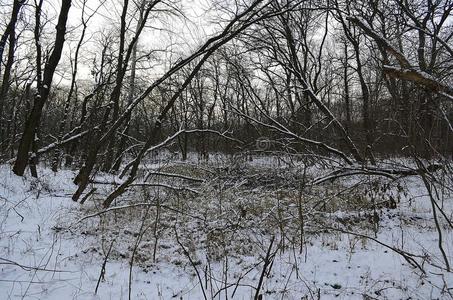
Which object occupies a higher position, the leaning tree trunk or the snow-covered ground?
the leaning tree trunk

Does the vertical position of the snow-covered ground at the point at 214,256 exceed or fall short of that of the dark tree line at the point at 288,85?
it falls short

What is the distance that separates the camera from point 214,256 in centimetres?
408

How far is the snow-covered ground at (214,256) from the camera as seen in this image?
3092 millimetres

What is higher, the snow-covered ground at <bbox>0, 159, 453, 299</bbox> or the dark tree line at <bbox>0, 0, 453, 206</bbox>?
the dark tree line at <bbox>0, 0, 453, 206</bbox>

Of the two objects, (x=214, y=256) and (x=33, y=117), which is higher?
(x=33, y=117)

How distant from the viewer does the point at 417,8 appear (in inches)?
323

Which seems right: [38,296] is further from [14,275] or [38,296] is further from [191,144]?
[191,144]

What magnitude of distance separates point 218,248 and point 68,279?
176 centimetres

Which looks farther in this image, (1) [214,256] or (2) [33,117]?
(2) [33,117]

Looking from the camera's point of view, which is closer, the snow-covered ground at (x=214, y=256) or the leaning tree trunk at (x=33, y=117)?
the snow-covered ground at (x=214, y=256)

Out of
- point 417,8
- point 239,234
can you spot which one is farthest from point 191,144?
point 239,234

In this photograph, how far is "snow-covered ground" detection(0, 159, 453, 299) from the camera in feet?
10.1

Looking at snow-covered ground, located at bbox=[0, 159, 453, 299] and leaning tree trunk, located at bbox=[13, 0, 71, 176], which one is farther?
leaning tree trunk, located at bbox=[13, 0, 71, 176]

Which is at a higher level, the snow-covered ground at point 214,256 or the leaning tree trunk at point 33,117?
the leaning tree trunk at point 33,117
